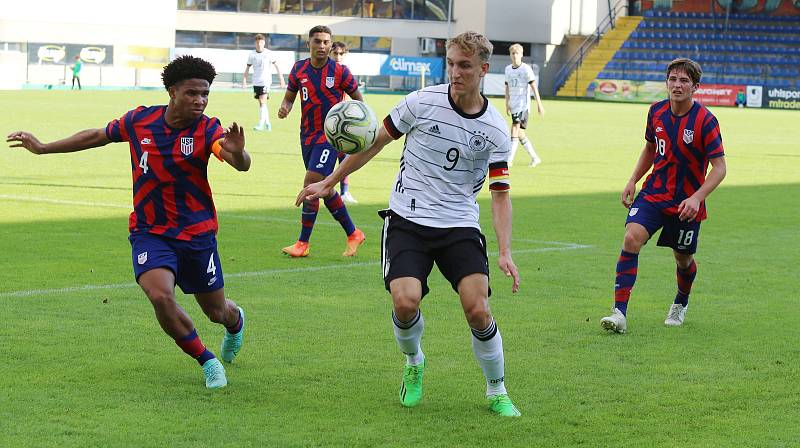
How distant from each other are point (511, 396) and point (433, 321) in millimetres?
2069

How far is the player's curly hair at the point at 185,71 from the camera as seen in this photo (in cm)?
643

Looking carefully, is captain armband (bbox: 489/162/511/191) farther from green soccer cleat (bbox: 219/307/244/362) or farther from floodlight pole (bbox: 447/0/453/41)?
floodlight pole (bbox: 447/0/453/41)

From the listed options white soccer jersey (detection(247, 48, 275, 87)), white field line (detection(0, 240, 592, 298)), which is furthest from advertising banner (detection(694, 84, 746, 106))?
white field line (detection(0, 240, 592, 298))

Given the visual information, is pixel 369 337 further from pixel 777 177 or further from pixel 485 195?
pixel 777 177

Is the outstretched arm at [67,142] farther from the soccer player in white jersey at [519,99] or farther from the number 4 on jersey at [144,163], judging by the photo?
the soccer player in white jersey at [519,99]

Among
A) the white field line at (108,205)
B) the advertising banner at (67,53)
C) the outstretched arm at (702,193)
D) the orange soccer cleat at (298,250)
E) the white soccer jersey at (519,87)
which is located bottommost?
the orange soccer cleat at (298,250)

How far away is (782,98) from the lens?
5425 cm

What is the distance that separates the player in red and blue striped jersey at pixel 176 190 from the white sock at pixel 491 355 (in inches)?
56.0

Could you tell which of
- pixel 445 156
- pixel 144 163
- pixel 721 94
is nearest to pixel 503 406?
pixel 445 156

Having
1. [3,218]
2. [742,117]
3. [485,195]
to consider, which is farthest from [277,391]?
[742,117]

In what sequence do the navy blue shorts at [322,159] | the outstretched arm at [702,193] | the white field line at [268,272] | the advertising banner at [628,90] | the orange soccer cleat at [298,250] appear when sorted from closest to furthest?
the outstretched arm at [702,193] < the white field line at [268,272] < the orange soccer cleat at [298,250] < the navy blue shorts at [322,159] < the advertising banner at [628,90]

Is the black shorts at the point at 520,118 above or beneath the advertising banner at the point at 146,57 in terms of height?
beneath

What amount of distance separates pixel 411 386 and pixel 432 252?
0.70m

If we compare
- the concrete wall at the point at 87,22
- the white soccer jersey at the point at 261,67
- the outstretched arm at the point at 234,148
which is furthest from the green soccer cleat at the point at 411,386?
the concrete wall at the point at 87,22
